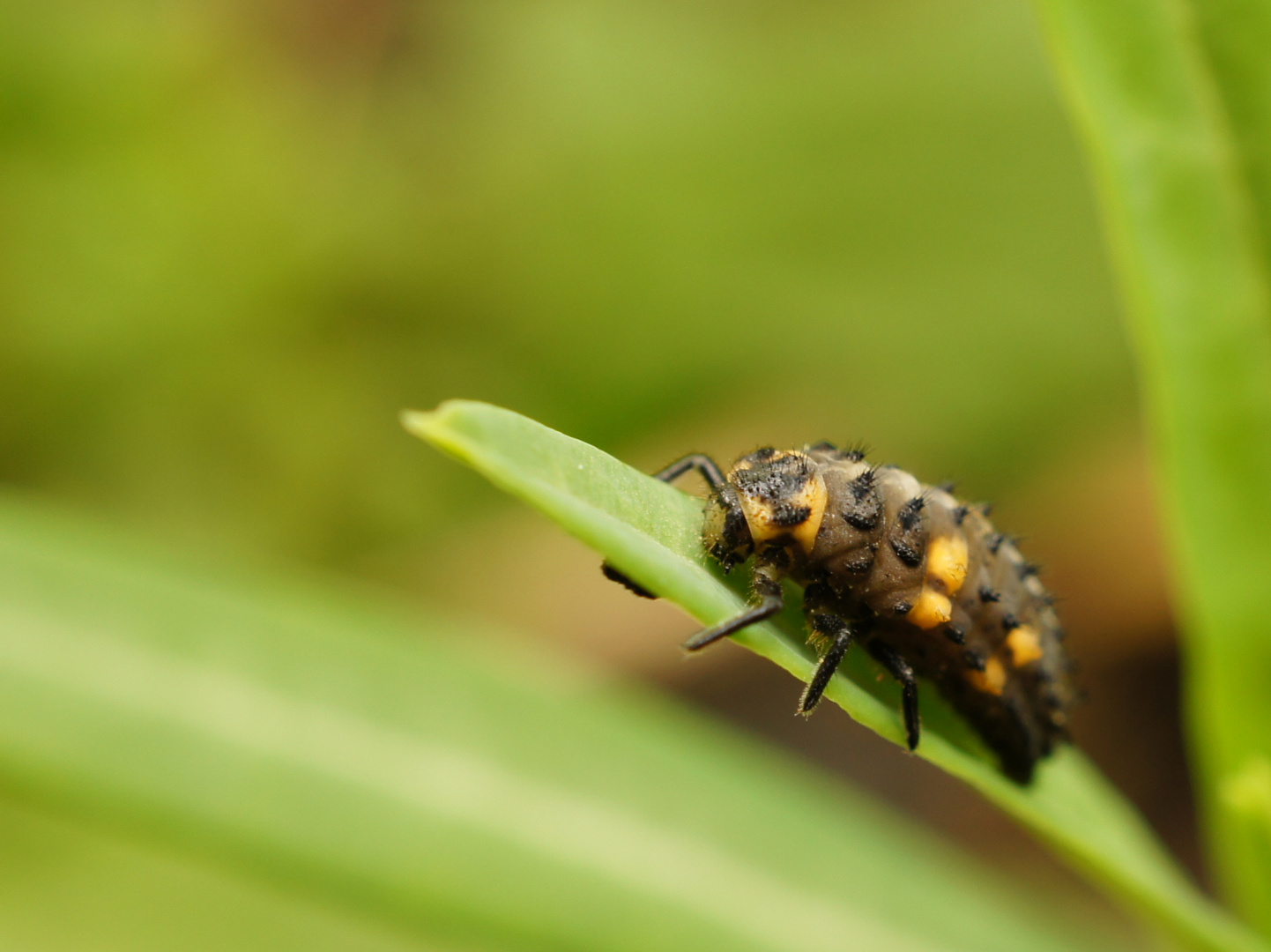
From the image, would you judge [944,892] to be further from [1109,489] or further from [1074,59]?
[1109,489]

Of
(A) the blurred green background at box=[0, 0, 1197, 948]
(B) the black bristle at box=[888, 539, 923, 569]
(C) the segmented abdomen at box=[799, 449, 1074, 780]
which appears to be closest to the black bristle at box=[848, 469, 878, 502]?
(C) the segmented abdomen at box=[799, 449, 1074, 780]

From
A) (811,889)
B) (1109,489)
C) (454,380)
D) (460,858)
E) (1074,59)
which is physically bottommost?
(460,858)

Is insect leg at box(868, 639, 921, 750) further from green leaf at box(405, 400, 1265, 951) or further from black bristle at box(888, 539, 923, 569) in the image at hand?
black bristle at box(888, 539, 923, 569)

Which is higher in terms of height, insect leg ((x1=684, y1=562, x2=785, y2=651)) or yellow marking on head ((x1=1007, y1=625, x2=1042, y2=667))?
yellow marking on head ((x1=1007, y1=625, x2=1042, y2=667))

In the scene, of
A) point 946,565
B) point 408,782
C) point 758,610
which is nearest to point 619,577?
point 758,610

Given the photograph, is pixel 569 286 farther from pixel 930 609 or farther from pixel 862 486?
pixel 930 609

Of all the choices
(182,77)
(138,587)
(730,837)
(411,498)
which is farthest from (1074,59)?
(182,77)
